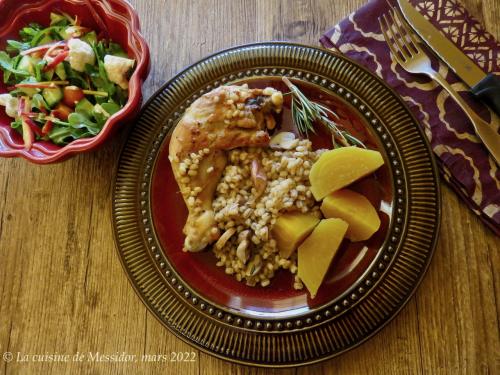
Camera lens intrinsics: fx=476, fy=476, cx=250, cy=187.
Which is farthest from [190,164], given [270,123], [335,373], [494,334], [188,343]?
[494,334]

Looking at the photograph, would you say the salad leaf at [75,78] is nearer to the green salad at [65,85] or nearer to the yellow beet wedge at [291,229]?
the green salad at [65,85]

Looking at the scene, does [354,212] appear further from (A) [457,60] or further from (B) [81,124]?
(B) [81,124]

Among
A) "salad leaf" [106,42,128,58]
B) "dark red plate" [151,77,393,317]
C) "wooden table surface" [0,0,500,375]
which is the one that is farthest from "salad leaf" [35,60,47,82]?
"dark red plate" [151,77,393,317]

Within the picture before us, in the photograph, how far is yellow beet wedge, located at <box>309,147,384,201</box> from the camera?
1.50 m

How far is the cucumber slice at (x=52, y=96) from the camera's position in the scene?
1.65m

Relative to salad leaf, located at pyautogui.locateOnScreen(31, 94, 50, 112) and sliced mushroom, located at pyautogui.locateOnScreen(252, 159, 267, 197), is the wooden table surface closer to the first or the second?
salad leaf, located at pyautogui.locateOnScreen(31, 94, 50, 112)

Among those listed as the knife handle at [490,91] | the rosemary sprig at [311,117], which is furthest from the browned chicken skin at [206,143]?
the knife handle at [490,91]

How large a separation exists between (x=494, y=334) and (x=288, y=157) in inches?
34.0

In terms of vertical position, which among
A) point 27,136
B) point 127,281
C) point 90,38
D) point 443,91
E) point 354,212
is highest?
point 443,91

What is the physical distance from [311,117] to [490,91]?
0.60m

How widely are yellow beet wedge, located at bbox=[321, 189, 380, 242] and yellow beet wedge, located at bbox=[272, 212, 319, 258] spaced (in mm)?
67

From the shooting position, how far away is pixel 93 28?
1.75 metres

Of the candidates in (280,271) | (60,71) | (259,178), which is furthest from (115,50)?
(280,271)

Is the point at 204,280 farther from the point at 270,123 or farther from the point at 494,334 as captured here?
the point at 494,334
